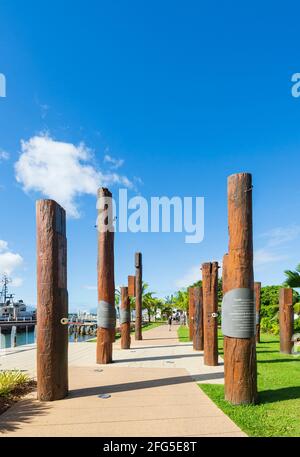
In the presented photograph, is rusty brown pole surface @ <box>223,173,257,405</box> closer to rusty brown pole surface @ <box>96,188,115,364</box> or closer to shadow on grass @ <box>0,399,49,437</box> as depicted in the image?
shadow on grass @ <box>0,399,49,437</box>

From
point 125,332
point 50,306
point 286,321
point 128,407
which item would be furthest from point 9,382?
point 286,321

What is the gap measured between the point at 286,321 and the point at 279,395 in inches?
213

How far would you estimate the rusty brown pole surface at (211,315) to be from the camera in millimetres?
8977

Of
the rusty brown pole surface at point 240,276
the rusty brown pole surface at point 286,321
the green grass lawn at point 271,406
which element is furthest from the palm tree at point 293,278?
the rusty brown pole surface at point 240,276

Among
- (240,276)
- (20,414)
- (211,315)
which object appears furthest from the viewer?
(211,315)

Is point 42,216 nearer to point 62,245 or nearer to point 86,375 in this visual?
point 62,245

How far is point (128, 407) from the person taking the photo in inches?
209

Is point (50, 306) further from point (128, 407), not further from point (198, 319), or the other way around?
point (198, 319)

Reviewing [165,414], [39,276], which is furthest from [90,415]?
[39,276]

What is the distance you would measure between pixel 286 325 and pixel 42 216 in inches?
325

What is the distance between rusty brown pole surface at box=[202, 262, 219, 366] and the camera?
29.5 ft

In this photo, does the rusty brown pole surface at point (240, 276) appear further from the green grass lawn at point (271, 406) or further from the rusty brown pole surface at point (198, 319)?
the rusty brown pole surface at point (198, 319)

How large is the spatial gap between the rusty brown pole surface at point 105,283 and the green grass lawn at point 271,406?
139 inches

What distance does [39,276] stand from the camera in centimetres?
599
